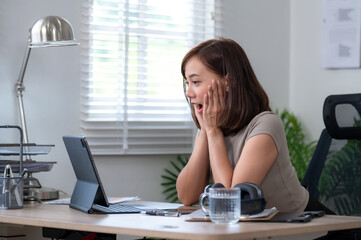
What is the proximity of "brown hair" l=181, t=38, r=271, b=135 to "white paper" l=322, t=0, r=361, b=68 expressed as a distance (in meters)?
1.74

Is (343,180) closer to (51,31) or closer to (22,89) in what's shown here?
(51,31)

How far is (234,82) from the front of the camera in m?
2.19

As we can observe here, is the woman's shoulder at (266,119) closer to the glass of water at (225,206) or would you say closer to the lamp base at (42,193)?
the glass of water at (225,206)

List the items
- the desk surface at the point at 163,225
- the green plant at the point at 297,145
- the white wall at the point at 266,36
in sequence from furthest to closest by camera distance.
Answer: the white wall at the point at 266,36 < the green plant at the point at 297,145 < the desk surface at the point at 163,225

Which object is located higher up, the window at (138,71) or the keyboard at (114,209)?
the window at (138,71)

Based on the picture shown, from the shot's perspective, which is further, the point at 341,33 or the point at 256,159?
the point at 341,33

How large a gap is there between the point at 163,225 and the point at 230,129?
0.66 m

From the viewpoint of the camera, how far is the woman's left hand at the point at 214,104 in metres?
2.18

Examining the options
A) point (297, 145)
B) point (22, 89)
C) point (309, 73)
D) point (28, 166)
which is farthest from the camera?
point (309, 73)

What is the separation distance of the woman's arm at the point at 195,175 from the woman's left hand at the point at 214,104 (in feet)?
0.34

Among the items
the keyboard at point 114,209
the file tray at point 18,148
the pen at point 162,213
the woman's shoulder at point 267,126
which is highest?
the woman's shoulder at point 267,126

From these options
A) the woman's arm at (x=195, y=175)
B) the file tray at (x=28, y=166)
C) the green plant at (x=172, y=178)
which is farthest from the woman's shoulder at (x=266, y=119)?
the green plant at (x=172, y=178)

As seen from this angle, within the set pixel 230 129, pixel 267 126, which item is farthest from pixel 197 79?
pixel 267 126

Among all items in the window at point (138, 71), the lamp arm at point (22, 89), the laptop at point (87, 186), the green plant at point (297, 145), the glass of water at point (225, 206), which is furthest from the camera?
the green plant at point (297, 145)
